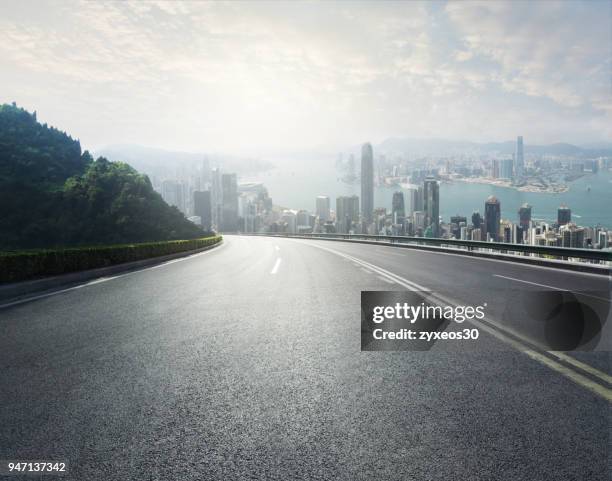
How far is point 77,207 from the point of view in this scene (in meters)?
85.4

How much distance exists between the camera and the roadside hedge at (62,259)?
1120 cm

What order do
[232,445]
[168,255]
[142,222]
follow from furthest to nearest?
[142,222]
[168,255]
[232,445]

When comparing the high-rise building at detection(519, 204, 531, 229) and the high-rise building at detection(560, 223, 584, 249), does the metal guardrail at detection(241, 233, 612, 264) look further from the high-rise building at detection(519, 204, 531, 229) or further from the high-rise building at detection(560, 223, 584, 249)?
the high-rise building at detection(519, 204, 531, 229)

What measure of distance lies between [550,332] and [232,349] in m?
4.86

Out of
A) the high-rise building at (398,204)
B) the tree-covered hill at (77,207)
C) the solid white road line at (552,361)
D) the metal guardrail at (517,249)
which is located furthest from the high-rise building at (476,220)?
the high-rise building at (398,204)

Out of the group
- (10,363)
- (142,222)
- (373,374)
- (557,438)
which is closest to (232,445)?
(373,374)

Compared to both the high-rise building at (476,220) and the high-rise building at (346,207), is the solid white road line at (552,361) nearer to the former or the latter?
the high-rise building at (476,220)

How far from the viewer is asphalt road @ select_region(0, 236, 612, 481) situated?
113 inches

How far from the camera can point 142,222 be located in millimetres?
82125

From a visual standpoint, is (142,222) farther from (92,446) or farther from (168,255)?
(92,446)

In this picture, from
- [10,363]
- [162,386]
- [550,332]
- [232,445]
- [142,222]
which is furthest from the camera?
[142,222]

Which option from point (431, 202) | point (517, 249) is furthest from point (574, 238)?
point (431, 202)

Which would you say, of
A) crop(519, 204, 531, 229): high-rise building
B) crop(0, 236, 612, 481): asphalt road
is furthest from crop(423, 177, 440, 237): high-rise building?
crop(0, 236, 612, 481): asphalt road

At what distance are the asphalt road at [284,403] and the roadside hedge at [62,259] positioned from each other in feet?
14.2
